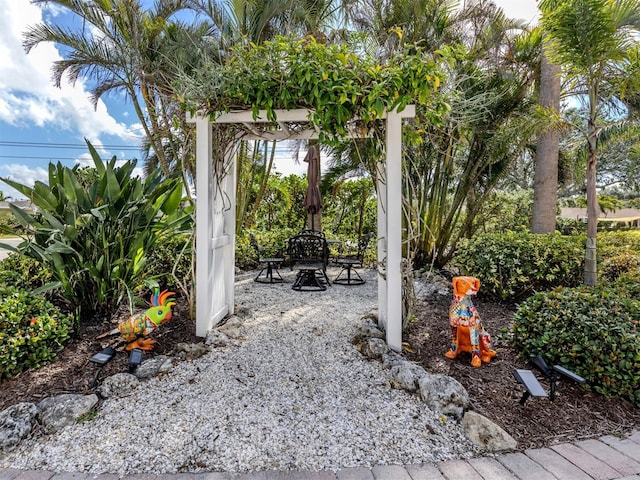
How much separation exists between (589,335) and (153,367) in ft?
9.94

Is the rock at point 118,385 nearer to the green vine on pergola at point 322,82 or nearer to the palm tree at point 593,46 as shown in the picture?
the green vine on pergola at point 322,82

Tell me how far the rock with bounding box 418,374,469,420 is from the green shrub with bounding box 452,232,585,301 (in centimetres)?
233

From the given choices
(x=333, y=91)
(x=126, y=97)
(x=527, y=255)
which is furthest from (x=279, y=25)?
(x=527, y=255)

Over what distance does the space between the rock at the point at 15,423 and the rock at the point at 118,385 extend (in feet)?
1.11

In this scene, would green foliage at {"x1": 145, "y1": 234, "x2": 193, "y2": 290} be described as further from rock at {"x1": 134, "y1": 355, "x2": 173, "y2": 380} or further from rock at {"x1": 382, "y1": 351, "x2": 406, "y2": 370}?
rock at {"x1": 382, "y1": 351, "x2": 406, "y2": 370}

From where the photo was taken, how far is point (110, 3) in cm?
552

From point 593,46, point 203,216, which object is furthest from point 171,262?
point 593,46

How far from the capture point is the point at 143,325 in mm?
2568

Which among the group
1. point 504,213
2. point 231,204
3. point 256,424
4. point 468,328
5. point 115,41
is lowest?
point 256,424

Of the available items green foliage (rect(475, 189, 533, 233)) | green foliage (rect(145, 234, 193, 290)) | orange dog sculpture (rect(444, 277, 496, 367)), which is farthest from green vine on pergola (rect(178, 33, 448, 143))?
green foliage (rect(475, 189, 533, 233))

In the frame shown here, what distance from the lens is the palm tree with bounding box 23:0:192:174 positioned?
558 cm

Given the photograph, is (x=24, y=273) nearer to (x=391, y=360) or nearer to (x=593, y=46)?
(x=391, y=360)

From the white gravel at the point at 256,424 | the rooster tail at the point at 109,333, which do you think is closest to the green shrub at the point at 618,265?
the white gravel at the point at 256,424

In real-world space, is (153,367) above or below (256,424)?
above
